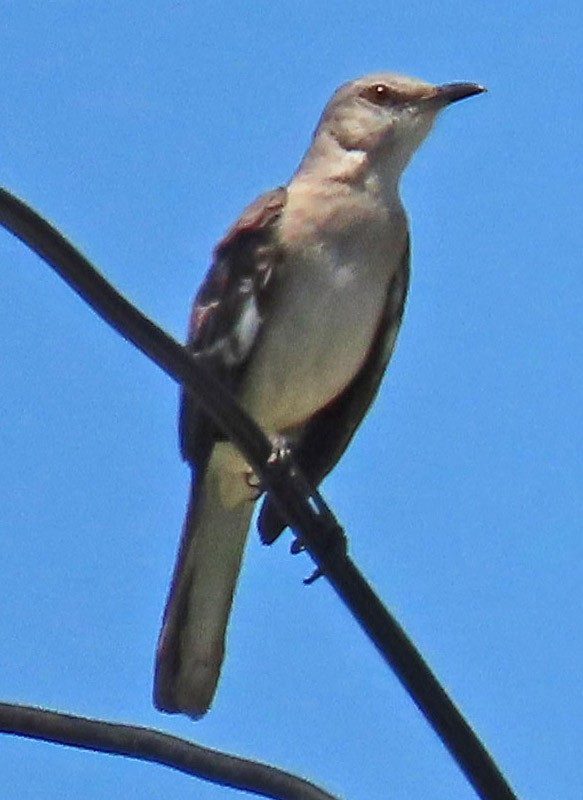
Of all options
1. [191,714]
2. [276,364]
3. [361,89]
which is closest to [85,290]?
[191,714]

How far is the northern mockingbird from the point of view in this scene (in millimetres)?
5898

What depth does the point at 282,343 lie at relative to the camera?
5.95 meters

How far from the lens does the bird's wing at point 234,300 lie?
19.4 ft

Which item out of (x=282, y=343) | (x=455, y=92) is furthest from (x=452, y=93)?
(x=282, y=343)

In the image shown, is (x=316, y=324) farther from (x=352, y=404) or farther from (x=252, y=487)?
(x=252, y=487)

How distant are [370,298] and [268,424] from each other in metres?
0.58

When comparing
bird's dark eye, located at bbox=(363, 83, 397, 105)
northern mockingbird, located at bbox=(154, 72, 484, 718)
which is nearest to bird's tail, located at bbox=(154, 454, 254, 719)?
northern mockingbird, located at bbox=(154, 72, 484, 718)

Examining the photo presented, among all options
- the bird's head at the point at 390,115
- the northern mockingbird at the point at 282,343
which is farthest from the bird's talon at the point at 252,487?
the bird's head at the point at 390,115

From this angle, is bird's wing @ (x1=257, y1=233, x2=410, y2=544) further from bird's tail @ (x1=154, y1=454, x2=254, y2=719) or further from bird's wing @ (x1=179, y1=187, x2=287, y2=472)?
bird's wing @ (x1=179, y1=187, x2=287, y2=472)

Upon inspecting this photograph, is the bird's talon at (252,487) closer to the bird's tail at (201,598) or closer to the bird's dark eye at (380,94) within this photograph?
the bird's tail at (201,598)

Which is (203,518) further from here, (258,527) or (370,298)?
(370,298)

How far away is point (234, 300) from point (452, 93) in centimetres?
132

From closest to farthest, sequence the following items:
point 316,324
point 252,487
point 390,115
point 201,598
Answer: point 201,598 → point 316,324 → point 252,487 → point 390,115

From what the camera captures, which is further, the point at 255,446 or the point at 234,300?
the point at 234,300
